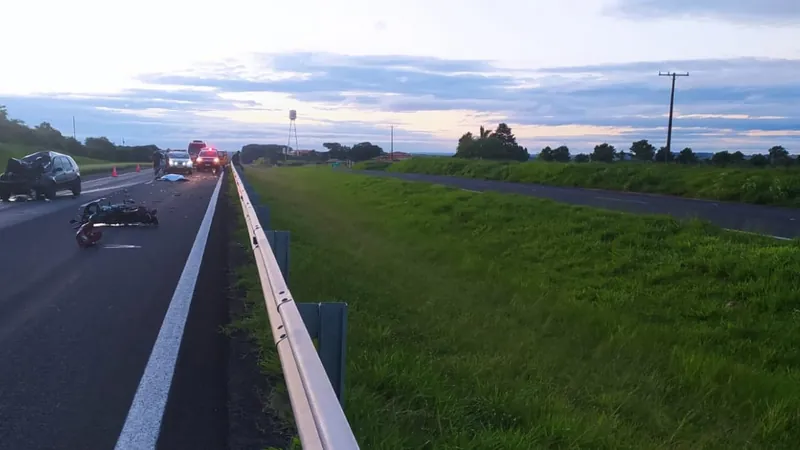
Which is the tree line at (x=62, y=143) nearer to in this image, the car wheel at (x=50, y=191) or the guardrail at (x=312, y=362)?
the car wheel at (x=50, y=191)

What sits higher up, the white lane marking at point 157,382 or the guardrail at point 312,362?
the guardrail at point 312,362

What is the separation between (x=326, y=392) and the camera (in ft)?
10.7

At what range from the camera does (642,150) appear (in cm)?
6494

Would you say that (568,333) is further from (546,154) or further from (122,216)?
(546,154)

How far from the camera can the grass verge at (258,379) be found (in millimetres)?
4691

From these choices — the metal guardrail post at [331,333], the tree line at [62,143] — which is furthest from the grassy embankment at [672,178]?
the tree line at [62,143]

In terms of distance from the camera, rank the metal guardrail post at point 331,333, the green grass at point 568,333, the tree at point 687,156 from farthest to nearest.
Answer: the tree at point 687,156
the green grass at point 568,333
the metal guardrail post at point 331,333

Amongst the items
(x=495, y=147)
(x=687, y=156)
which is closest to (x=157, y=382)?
(x=687, y=156)

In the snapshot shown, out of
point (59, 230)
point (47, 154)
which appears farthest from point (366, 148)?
point (59, 230)

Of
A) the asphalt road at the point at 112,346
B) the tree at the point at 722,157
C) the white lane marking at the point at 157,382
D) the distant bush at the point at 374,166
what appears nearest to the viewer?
the white lane marking at the point at 157,382

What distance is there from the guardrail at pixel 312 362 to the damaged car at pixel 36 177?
882 inches

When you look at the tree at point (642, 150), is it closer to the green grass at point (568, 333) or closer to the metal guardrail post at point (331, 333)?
the green grass at point (568, 333)

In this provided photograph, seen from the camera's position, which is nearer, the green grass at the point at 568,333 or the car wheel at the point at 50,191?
the green grass at the point at 568,333

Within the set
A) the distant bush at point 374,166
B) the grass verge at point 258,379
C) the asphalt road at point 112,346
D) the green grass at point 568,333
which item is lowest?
the distant bush at point 374,166
